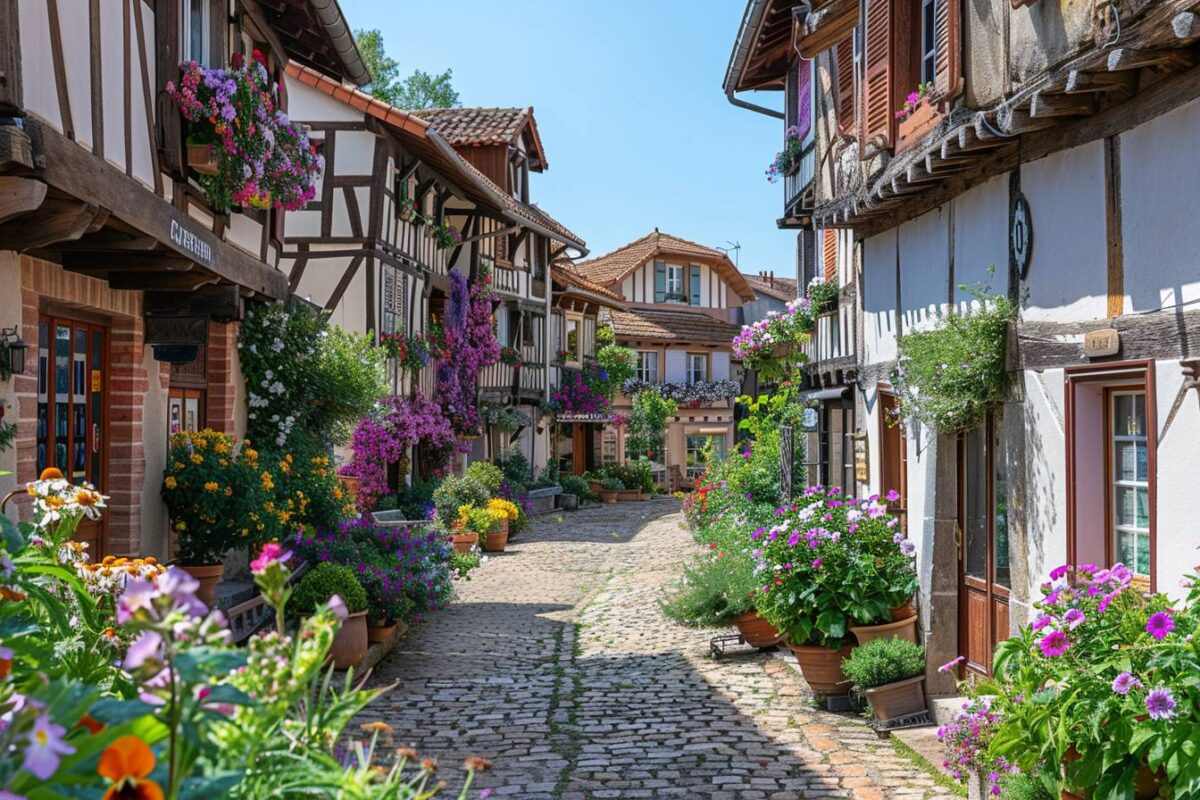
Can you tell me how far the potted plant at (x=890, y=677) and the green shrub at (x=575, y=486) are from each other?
70.1 feet

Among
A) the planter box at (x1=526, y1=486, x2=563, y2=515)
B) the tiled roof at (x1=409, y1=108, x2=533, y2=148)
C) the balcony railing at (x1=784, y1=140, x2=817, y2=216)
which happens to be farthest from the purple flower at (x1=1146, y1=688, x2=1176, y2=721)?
the planter box at (x1=526, y1=486, x2=563, y2=515)

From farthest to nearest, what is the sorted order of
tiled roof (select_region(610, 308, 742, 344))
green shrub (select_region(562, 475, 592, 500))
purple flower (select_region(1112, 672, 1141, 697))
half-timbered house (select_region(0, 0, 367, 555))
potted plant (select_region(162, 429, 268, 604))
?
tiled roof (select_region(610, 308, 742, 344)) → green shrub (select_region(562, 475, 592, 500)) → potted plant (select_region(162, 429, 268, 604)) → half-timbered house (select_region(0, 0, 367, 555)) → purple flower (select_region(1112, 672, 1141, 697))

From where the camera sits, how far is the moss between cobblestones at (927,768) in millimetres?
6057

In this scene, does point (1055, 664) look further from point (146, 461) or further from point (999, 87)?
point (146, 461)

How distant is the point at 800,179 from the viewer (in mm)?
13648

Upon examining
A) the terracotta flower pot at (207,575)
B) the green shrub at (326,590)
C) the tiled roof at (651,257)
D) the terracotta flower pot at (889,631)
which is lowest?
the terracotta flower pot at (889,631)

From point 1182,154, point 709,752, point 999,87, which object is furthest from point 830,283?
point 1182,154

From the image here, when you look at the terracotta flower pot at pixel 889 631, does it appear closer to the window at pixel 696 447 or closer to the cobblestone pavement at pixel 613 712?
the cobblestone pavement at pixel 613 712

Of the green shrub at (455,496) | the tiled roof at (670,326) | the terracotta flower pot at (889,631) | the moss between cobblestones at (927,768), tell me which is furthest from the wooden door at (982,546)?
the tiled roof at (670,326)

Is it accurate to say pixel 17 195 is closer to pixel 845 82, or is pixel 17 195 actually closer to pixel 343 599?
pixel 343 599

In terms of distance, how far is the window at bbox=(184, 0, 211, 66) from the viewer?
766 centimetres

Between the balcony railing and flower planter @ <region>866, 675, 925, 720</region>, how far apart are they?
6.31 metres

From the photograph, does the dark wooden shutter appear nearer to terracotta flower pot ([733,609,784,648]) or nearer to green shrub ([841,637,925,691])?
green shrub ([841,637,925,691])

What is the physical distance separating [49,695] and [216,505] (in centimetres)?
702
